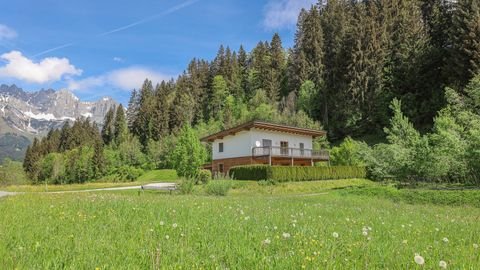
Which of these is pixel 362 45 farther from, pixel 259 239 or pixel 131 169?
pixel 259 239

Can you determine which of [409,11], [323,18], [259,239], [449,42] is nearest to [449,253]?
[259,239]

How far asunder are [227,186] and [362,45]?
49504mm

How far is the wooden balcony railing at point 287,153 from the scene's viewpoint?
36969 mm

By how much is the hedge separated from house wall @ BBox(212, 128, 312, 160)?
5.17 metres

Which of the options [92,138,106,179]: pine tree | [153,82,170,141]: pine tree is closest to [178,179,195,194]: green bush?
[92,138,106,179]: pine tree

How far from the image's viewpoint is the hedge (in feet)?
95.0

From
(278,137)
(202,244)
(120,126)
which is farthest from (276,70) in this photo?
(202,244)

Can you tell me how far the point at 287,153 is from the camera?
39188mm

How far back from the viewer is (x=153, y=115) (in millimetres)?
95688

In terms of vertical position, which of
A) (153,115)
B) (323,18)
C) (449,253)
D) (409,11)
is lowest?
(449,253)

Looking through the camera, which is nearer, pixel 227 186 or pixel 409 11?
pixel 227 186

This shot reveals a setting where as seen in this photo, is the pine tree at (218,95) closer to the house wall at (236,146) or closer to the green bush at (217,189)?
the house wall at (236,146)

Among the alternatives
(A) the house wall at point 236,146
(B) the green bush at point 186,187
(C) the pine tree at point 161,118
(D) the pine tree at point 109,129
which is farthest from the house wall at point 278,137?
(D) the pine tree at point 109,129

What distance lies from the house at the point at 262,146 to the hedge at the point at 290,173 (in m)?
4.64
